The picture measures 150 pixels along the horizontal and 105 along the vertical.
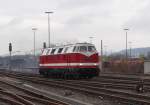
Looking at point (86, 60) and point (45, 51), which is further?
point (45, 51)

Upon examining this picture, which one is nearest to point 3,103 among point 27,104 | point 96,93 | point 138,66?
point 27,104

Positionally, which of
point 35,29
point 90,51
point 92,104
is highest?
point 35,29

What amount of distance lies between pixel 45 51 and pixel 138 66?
59.6 feet

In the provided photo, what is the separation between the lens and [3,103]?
1800 centimetres

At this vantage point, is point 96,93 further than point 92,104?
Yes

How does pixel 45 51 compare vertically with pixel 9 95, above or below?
above

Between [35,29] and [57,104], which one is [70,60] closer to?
[57,104]

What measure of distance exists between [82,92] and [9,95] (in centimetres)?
449

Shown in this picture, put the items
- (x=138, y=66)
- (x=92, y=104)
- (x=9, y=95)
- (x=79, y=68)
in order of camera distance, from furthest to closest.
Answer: (x=138, y=66)
(x=79, y=68)
(x=9, y=95)
(x=92, y=104)

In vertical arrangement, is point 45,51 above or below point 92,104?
above

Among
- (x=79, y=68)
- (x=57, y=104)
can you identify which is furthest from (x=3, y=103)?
(x=79, y=68)

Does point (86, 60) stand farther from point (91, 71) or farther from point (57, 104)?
point (57, 104)

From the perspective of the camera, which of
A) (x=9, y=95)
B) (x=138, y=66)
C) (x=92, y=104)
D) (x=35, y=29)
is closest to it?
(x=92, y=104)

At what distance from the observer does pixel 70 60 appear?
35.4m
